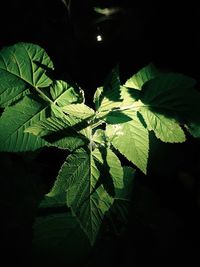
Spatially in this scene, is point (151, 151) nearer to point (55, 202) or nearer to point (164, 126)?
point (164, 126)

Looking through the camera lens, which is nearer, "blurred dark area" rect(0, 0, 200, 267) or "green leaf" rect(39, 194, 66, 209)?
"green leaf" rect(39, 194, 66, 209)

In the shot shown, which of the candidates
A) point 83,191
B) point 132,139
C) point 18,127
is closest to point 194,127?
point 132,139

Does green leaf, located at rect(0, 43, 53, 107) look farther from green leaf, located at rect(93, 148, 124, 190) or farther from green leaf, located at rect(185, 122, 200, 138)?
green leaf, located at rect(185, 122, 200, 138)

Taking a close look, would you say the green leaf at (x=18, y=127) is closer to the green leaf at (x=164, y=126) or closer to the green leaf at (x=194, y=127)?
A: the green leaf at (x=164, y=126)

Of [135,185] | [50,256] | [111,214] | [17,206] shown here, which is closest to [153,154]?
[135,185]

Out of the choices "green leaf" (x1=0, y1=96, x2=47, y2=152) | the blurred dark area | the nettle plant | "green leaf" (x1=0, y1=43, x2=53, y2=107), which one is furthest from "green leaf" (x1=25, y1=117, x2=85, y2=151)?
the blurred dark area

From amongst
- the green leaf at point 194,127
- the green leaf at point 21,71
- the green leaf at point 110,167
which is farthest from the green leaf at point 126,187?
the green leaf at point 21,71
